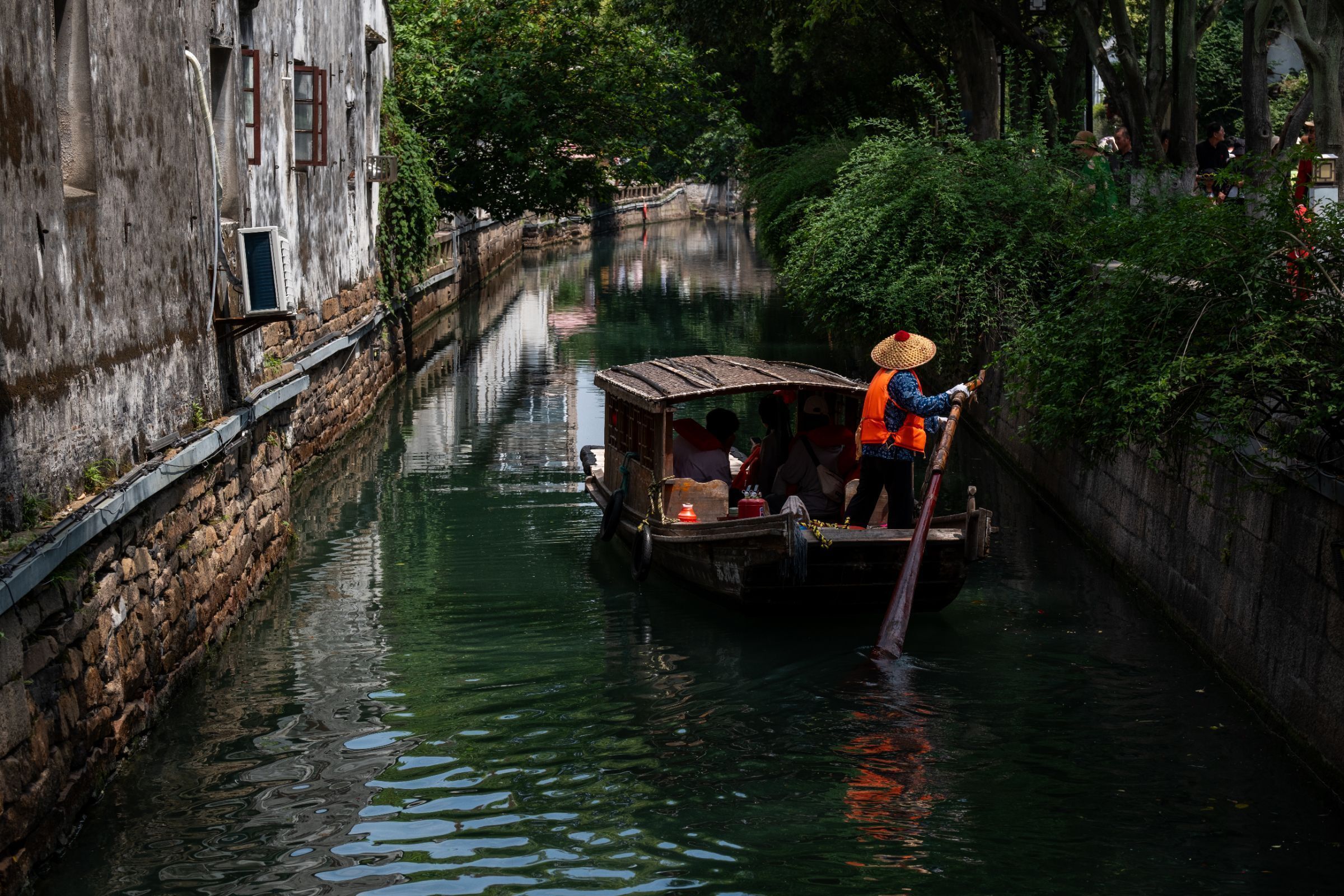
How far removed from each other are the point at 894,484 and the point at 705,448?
6.57ft

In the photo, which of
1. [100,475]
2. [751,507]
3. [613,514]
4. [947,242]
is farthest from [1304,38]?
[100,475]

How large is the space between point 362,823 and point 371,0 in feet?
55.3

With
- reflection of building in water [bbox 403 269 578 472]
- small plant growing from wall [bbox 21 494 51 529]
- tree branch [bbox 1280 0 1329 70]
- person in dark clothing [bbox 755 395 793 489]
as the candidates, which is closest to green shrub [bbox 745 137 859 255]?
reflection of building in water [bbox 403 269 578 472]

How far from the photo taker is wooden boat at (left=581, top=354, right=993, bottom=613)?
10.3m

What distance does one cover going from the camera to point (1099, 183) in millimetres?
16766

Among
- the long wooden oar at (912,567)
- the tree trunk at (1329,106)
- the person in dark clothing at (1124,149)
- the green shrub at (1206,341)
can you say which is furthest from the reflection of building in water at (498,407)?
the tree trunk at (1329,106)

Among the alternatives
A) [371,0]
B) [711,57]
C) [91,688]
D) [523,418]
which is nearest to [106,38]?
[91,688]

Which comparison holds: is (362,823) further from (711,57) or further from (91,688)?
(711,57)

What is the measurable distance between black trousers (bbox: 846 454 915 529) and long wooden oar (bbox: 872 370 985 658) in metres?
0.19

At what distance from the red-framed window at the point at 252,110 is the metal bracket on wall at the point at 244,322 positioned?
208cm

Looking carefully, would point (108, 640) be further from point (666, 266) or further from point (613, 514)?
point (666, 266)

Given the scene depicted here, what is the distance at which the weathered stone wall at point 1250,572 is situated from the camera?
7695 millimetres

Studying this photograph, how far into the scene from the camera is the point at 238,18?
12.3 meters

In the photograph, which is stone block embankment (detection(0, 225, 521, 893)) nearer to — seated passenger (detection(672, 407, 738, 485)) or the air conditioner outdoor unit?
the air conditioner outdoor unit
